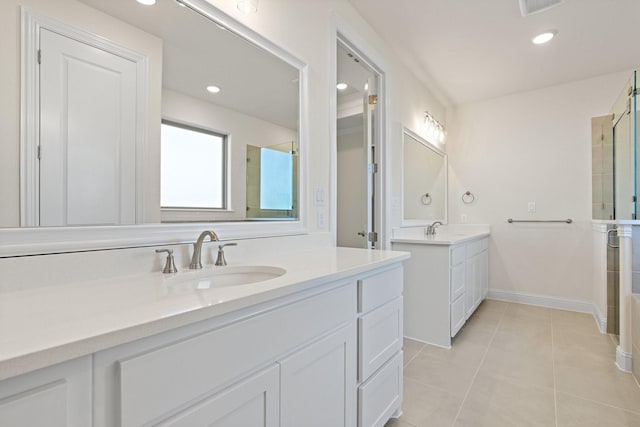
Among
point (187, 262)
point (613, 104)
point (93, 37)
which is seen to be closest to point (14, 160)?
point (93, 37)

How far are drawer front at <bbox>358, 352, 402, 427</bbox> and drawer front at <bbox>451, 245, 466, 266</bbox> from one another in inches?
44.8

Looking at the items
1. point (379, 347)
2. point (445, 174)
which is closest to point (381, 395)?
point (379, 347)

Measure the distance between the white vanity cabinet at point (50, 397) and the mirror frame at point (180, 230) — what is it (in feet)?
1.60

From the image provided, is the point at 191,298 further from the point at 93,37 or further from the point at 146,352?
the point at 93,37

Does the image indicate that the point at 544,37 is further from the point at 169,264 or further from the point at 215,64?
the point at 169,264

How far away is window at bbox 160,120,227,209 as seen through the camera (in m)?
1.11

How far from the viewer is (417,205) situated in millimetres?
3084

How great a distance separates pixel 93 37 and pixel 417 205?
2768mm

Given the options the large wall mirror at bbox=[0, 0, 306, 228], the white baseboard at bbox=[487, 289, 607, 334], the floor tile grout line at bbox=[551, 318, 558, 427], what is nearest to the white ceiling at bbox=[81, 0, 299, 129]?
the large wall mirror at bbox=[0, 0, 306, 228]

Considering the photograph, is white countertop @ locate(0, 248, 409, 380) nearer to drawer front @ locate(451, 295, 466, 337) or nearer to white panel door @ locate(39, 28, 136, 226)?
white panel door @ locate(39, 28, 136, 226)

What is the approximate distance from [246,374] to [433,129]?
3.36 metres

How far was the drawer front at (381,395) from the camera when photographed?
121 centimetres

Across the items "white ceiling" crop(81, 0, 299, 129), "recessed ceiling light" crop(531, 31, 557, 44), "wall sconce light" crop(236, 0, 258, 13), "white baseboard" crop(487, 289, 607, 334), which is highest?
"recessed ceiling light" crop(531, 31, 557, 44)

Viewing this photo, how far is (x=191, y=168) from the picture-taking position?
120 centimetres
